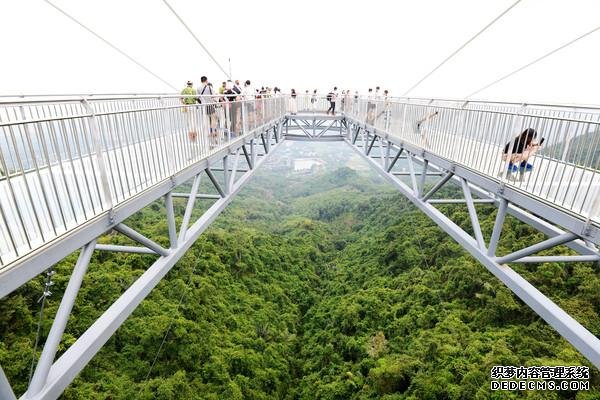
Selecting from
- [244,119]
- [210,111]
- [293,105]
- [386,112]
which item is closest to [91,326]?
[210,111]

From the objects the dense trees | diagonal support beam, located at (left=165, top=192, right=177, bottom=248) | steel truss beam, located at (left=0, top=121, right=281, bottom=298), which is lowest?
the dense trees

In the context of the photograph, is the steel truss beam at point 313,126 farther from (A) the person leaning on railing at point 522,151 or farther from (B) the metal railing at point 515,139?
(A) the person leaning on railing at point 522,151

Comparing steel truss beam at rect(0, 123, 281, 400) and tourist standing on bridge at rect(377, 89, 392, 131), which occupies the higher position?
tourist standing on bridge at rect(377, 89, 392, 131)

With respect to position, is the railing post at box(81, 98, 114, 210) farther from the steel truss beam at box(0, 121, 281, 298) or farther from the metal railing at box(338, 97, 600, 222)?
the metal railing at box(338, 97, 600, 222)

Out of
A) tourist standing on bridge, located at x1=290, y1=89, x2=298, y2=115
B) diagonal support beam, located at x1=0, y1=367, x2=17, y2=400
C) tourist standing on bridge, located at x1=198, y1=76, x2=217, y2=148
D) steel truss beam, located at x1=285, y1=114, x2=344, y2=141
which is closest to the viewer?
diagonal support beam, located at x1=0, y1=367, x2=17, y2=400

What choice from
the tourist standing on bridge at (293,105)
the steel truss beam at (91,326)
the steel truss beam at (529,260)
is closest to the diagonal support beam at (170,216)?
the steel truss beam at (91,326)

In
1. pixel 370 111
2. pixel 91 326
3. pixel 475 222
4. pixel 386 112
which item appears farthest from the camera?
pixel 370 111

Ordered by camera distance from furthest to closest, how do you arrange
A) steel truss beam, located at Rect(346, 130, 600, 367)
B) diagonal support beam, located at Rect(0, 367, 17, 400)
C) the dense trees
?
the dense trees
steel truss beam, located at Rect(346, 130, 600, 367)
diagonal support beam, located at Rect(0, 367, 17, 400)

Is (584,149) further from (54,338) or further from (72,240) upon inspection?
(54,338)

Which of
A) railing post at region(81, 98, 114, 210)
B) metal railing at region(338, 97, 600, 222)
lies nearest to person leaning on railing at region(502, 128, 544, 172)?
metal railing at region(338, 97, 600, 222)
